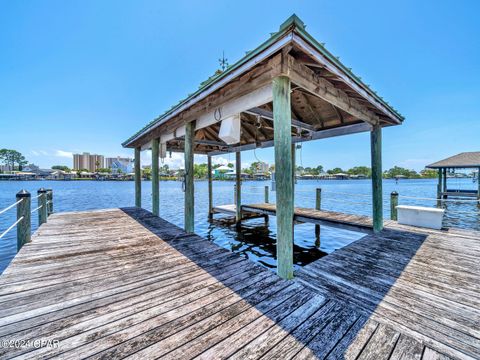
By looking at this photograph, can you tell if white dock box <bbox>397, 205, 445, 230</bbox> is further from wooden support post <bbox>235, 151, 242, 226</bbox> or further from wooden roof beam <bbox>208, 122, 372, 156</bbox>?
wooden support post <bbox>235, 151, 242, 226</bbox>

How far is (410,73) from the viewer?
29.1ft

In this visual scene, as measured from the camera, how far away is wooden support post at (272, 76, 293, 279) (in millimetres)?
2801

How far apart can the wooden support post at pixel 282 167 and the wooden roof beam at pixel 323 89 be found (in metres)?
0.27

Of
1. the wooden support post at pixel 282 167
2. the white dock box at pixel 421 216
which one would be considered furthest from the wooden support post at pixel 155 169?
the white dock box at pixel 421 216

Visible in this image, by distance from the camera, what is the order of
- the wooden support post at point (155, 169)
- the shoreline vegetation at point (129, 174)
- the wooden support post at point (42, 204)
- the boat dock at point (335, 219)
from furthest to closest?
the shoreline vegetation at point (129, 174) < the wooden support post at point (155, 169) < the boat dock at point (335, 219) < the wooden support post at point (42, 204)

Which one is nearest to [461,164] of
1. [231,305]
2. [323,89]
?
[323,89]

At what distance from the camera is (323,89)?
3.53m

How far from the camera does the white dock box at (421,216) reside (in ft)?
18.1

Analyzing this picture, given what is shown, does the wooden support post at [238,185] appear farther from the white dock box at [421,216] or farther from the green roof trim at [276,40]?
the white dock box at [421,216]

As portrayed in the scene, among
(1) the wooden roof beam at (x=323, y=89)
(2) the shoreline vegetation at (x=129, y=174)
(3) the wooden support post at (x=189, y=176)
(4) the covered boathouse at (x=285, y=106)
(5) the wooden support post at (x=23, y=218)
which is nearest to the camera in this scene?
(4) the covered boathouse at (x=285, y=106)

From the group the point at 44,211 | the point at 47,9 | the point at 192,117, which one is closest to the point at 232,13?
the point at 192,117

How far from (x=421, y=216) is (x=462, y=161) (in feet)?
53.3

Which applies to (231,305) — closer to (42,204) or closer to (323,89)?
(323,89)

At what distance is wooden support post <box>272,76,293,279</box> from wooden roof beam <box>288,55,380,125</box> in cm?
27
